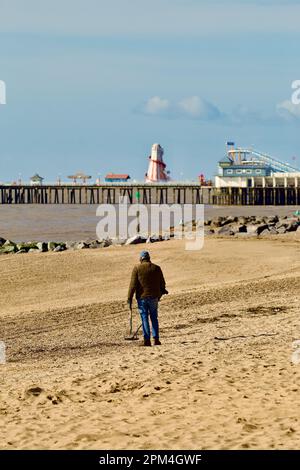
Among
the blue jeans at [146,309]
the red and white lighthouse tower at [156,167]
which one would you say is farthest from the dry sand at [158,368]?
the red and white lighthouse tower at [156,167]

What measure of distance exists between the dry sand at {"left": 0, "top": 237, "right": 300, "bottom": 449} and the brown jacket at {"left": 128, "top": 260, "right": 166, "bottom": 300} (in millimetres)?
764

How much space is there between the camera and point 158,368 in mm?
11609

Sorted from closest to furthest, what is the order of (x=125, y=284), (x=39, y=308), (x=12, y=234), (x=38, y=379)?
(x=38, y=379) < (x=39, y=308) < (x=125, y=284) < (x=12, y=234)

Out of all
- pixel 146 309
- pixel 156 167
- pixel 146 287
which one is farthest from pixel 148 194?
pixel 146 287

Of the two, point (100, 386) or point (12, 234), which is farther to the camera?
point (12, 234)

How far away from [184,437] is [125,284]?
16.1 metres

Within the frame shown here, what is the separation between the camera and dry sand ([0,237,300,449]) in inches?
346

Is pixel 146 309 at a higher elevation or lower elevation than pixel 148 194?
higher

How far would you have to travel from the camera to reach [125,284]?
24625 millimetres

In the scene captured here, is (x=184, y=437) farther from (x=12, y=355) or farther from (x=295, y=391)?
(x=12, y=355)

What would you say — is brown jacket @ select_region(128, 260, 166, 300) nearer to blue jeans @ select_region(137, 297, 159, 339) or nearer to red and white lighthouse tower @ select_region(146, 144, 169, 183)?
blue jeans @ select_region(137, 297, 159, 339)

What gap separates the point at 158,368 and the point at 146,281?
8.67 ft

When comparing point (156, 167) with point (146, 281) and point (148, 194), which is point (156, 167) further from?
point (146, 281)
